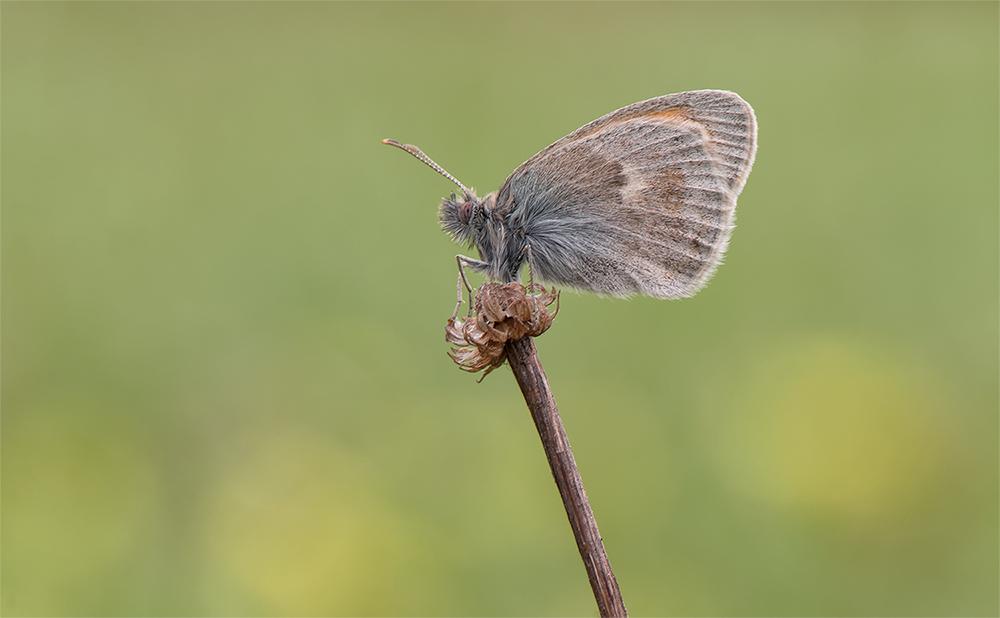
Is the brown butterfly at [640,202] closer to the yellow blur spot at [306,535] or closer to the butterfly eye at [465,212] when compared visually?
the butterfly eye at [465,212]

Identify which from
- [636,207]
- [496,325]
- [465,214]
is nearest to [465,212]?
[465,214]

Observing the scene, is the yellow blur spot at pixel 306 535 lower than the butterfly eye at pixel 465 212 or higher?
lower

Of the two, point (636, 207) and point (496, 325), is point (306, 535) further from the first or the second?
point (496, 325)

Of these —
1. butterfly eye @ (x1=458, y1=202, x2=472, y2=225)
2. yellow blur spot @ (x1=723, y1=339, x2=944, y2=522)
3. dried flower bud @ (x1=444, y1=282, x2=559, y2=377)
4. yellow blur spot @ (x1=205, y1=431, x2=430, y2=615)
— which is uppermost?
butterfly eye @ (x1=458, y1=202, x2=472, y2=225)

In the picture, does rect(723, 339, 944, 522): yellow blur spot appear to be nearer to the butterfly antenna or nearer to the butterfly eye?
the butterfly eye

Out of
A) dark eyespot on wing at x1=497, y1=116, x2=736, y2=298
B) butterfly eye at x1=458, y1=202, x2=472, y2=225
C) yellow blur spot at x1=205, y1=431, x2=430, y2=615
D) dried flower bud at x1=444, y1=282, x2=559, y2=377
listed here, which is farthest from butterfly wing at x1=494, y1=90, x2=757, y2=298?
yellow blur spot at x1=205, y1=431, x2=430, y2=615

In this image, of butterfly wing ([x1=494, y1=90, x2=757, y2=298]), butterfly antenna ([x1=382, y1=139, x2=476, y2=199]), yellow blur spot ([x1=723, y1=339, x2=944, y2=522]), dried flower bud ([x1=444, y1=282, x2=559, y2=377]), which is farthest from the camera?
yellow blur spot ([x1=723, y1=339, x2=944, y2=522])

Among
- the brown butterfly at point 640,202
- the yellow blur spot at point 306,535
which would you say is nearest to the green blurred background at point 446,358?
the yellow blur spot at point 306,535
